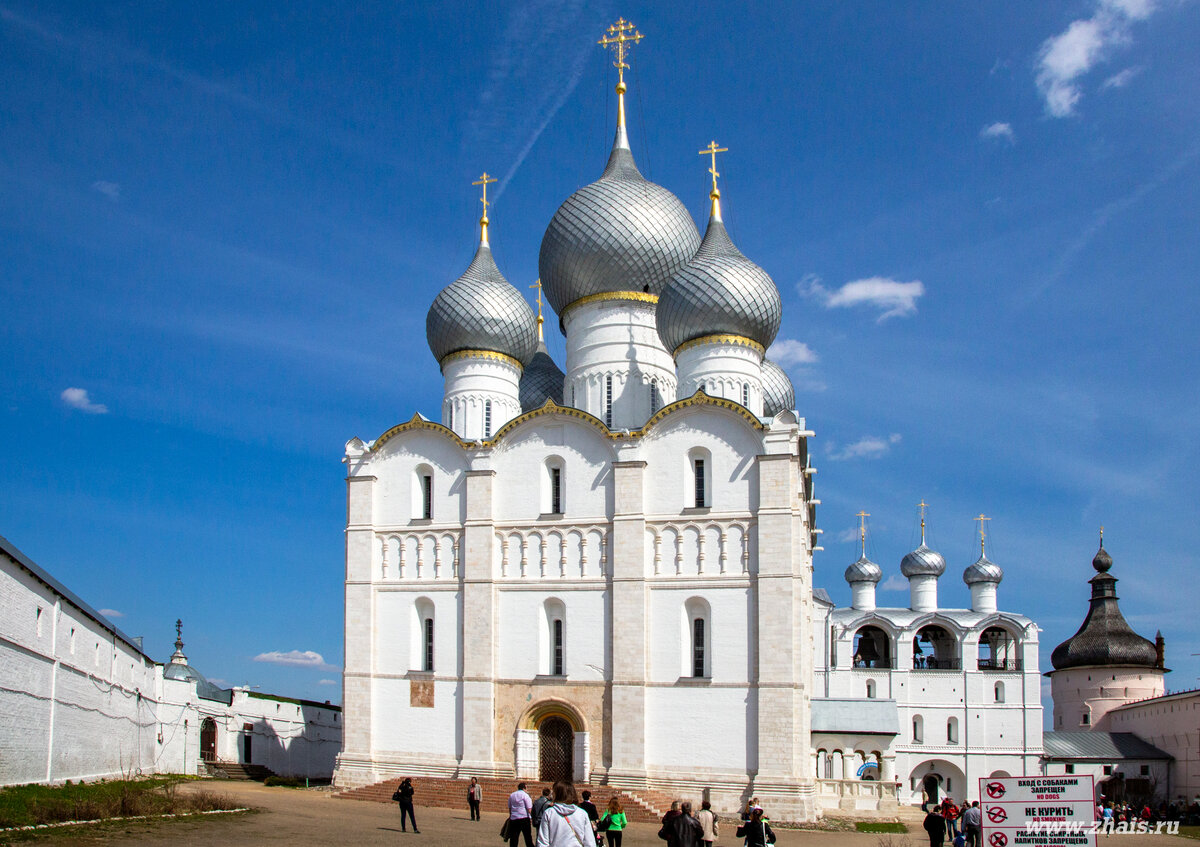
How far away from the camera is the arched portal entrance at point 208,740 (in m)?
31.4

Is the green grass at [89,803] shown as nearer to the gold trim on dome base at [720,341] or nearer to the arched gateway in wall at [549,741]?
the arched gateway in wall at [549,741]

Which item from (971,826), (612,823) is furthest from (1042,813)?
(971,826)

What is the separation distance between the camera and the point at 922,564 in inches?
1813

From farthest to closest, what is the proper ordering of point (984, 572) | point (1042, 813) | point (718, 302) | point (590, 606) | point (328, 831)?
1. point (984, 572)
2. point (718, 302)
3. point (590, 606)
4. point (328, 831)
5. point (1042, 813)

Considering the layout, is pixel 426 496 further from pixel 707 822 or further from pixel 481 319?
pixel 707 822

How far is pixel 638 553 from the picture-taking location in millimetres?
23484

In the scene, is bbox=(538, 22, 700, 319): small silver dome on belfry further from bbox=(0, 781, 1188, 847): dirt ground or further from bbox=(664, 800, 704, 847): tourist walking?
bbox=(664, 800, 704, 847): tourist walking

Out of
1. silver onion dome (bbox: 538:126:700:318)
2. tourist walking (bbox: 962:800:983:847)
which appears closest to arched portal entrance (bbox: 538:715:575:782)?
tourist walking (bbox: 962:800:983:847)

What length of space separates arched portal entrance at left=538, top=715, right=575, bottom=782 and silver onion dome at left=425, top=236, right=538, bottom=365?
9280 millimetres

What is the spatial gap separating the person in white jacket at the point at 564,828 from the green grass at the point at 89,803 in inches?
369

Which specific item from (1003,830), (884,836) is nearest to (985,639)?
(884,836)

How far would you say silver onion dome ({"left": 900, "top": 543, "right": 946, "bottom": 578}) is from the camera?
151 ft

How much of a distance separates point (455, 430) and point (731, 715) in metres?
9.66

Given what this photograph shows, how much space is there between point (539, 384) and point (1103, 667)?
31466 millimetres
